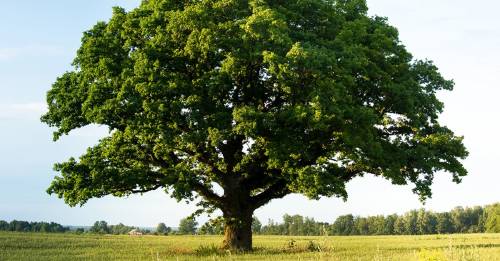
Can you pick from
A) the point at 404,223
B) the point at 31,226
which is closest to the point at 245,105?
the point at 31,226

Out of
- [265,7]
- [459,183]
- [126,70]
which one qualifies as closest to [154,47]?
[126,70]

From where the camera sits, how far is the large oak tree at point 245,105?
87.3ft

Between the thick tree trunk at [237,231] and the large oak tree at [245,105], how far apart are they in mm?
76

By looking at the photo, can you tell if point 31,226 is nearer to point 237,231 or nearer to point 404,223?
point 237,231

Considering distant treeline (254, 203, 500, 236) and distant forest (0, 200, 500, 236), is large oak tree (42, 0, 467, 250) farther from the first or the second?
distant treeline (254, 203, 500, 236)

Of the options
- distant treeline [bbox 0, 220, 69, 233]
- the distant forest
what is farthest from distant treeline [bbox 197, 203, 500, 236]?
distant treeline [bbox 0, 220, 69, 233]

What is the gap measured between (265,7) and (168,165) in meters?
9.99

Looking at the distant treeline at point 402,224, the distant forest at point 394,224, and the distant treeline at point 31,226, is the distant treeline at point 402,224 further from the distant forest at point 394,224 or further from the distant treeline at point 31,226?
the distant treeline at point 31,226

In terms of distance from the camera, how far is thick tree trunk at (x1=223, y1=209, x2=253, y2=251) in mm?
30773

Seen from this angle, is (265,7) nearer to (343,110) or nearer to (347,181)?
(343,110)

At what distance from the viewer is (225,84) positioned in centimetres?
2698

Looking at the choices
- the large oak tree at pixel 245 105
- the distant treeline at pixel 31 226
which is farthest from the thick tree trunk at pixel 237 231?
the distant treeline at pixel 31 226

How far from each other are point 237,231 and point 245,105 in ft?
25.3

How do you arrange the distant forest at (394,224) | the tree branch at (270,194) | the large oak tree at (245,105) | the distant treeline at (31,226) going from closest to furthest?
the large oak tree at (245,105)
the tree branch at (270,194)
the distant treeline at (31,226)
the distant forest at (394,224)
